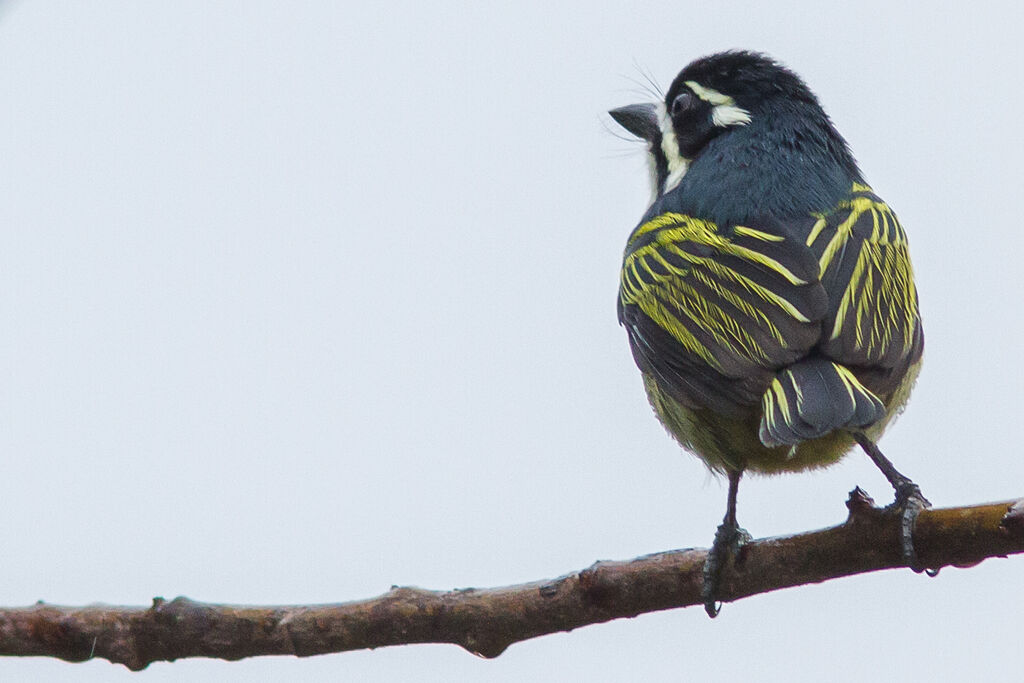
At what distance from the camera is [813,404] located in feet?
12.7

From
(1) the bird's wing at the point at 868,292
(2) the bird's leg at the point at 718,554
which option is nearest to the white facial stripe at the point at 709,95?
(1) the bird's wing at the point at 868,292

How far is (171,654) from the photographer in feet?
13.1

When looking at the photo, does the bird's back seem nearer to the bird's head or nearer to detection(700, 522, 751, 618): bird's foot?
detection(700, 522, 751, 618): bird's foot

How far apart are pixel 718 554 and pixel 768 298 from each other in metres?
0.93

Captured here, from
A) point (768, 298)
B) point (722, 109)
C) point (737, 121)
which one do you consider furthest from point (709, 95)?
point (768, 298)

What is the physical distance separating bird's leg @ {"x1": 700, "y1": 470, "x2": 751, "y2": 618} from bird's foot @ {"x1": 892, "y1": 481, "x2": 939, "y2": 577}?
58 centimetres

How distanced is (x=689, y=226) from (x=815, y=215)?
514 millimetres

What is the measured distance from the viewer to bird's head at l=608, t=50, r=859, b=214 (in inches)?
232

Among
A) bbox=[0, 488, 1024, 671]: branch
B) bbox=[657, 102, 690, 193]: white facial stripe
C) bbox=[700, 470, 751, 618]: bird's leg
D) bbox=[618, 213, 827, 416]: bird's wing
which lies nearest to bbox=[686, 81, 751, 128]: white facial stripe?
bbox=[657, 102, 690, 193]: white facial stripe

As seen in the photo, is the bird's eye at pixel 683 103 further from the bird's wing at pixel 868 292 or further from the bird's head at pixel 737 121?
the bird's wing at pixel 868 292

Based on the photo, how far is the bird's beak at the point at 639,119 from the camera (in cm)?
674

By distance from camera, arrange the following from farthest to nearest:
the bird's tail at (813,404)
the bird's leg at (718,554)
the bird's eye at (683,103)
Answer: the bird's eye at (683,103) → the bird's leg at (718,554) → the bird's tail at (813,404)

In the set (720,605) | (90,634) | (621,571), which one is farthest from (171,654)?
(720,605)

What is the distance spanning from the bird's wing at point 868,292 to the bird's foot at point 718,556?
0.67 meters
